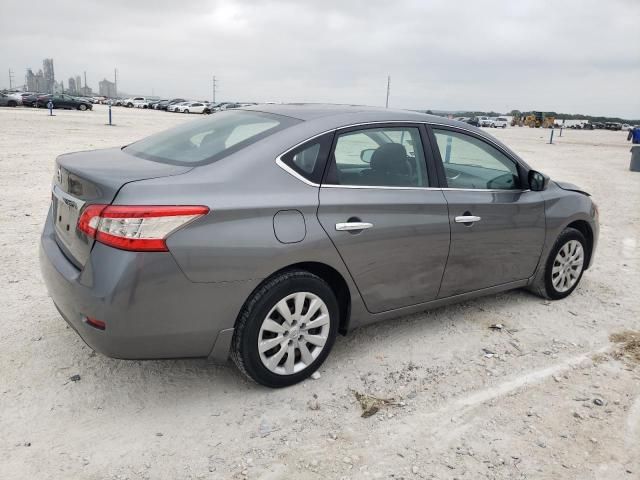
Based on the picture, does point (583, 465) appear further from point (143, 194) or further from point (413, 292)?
point (143, 194)

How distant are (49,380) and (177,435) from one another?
96 centimetres

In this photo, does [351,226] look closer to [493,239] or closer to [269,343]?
[269,343]

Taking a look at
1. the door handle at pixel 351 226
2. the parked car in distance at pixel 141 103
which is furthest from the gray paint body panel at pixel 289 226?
the parked car in distance at pixel 141 103

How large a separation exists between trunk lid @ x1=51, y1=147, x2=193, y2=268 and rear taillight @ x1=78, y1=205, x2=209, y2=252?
0.28 feet

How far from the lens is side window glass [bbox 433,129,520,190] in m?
3.87

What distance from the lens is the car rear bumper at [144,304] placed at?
2527mm

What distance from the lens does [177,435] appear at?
2.74 meters

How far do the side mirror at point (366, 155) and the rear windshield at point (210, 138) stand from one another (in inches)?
21.3

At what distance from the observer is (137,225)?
2.52 metres

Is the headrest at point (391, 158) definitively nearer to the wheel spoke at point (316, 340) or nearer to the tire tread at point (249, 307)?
the tire tread at point (249, 307)

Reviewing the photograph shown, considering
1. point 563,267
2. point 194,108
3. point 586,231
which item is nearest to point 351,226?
point 563,267

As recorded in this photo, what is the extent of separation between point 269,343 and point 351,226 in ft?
2.70

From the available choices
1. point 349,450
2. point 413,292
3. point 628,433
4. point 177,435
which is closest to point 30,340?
point 177,435

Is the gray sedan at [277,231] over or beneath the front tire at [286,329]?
over
